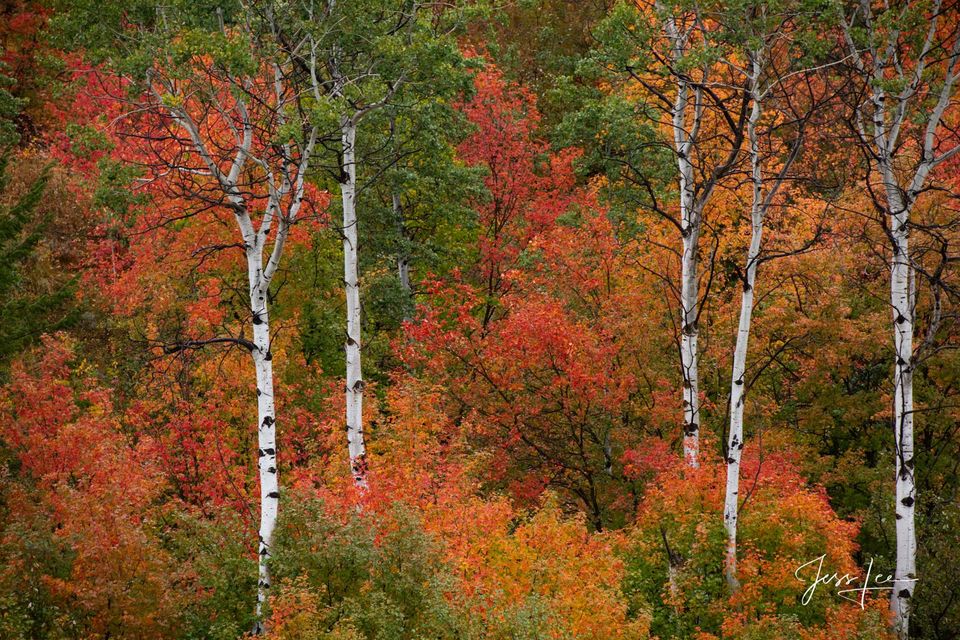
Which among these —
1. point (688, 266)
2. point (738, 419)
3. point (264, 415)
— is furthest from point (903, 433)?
point (264, 415)

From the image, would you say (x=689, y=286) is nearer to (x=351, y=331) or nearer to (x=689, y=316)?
(x=689, y=316)

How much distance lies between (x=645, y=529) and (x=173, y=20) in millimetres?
12354

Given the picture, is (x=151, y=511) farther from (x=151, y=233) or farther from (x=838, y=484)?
(x=838, y=484)

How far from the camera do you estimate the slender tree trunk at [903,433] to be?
Answer: 14977 mm

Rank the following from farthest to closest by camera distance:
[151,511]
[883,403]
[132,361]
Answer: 1. [132,361]
2. [883,403]
3. [151,511]

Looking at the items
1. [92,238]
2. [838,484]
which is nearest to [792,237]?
[838,484]

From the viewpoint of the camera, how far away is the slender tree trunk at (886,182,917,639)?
1498 centimetres

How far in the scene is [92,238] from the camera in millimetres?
28875

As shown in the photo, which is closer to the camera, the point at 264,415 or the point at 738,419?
the point at 264,415

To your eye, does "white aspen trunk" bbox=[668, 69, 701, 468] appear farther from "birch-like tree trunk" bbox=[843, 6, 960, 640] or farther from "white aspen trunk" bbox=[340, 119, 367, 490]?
"white aspen trunk" bbox=[340, 119, 367, 490]

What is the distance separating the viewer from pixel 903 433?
49.5 ft
